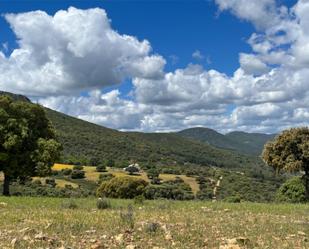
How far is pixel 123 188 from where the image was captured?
54469 millimetres

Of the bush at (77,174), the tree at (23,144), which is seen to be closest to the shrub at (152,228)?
the tree at (23,144)

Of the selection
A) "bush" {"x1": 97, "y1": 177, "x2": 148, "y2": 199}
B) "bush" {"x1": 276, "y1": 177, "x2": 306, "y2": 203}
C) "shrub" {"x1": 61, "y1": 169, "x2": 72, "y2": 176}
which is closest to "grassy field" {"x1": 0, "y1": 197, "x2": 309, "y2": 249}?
"bush" {"x1": 97, "y1": 177, "x2": 148, "y2": 199}

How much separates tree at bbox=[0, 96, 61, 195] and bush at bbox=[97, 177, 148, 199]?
16.4 metres

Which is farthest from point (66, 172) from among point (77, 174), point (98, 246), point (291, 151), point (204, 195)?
point (98, 246)

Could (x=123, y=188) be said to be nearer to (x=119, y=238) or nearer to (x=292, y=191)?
(x=292, y=191)

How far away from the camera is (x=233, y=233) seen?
15.5m

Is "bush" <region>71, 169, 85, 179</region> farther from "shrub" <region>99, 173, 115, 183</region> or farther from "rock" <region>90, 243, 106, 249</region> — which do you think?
"rock" <region>90, 243, 106, 249</region>

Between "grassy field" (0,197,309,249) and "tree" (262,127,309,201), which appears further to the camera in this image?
"tree" (262,127,309,201)

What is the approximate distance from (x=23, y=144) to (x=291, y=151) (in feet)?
67.9

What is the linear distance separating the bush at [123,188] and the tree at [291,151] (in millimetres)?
18553

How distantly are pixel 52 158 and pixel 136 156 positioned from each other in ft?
441

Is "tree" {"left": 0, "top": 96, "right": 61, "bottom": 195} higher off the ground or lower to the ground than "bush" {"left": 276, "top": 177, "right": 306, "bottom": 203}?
higher

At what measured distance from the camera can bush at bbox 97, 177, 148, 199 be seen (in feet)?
177

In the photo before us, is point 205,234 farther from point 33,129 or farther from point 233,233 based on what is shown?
point 33,129
